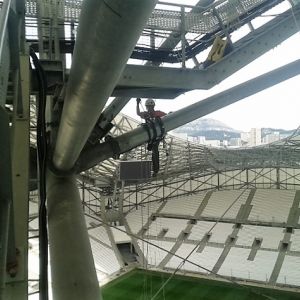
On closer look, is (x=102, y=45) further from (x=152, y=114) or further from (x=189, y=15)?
(x=152, y=114)

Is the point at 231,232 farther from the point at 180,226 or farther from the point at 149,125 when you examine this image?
the point at 149,125

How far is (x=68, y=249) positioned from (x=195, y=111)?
242 cm

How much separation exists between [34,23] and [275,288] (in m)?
15.6

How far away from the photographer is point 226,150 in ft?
64.2

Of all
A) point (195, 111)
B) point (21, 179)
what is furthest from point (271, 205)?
point (21, 179)

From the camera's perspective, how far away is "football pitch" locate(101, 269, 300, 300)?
16000mm

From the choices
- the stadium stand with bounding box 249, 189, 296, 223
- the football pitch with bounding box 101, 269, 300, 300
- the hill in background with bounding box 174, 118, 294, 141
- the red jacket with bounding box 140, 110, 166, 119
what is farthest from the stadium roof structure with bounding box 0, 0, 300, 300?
the hill in background with bounding box 174, 118, 294, 141

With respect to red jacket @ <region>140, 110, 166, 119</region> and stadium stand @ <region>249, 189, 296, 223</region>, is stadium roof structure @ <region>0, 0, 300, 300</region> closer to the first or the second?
red jacket @ <region>140, 110, 166, 119</region>

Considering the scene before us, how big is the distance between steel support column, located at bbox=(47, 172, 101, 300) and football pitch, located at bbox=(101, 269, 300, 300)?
38.4ft

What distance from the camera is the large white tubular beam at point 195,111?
169 inches

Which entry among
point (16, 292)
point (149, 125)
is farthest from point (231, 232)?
point (16, 292)

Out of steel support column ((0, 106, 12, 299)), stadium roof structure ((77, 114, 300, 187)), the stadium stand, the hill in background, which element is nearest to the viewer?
steel support column ((0, 106, 12, 299))

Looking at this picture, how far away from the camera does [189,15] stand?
511 cm

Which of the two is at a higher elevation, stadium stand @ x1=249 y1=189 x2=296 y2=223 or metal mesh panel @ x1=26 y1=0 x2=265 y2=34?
metal mesh panel @ x1=26 y1=0 x2=265 y2=34
